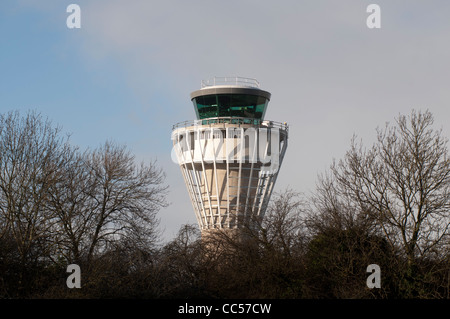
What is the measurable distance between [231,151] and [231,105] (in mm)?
3449

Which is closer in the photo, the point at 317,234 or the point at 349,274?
the point at 349,274

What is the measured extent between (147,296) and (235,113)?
25610 mm

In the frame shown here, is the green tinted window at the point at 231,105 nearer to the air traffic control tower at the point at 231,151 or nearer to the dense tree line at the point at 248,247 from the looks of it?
the air traffic control tower at the point at 231,151

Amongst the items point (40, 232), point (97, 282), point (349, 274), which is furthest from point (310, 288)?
point (40, 232)

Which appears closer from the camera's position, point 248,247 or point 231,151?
point 248,247

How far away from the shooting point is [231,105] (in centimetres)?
5041

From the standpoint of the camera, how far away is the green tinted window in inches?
1982

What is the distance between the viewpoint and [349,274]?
2623cm

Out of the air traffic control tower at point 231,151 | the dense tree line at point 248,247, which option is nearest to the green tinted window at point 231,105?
the air traffic control tower at point 231,151

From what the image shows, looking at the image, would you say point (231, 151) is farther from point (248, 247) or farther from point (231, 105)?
point (248, 247)

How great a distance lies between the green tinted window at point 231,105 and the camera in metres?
50.3

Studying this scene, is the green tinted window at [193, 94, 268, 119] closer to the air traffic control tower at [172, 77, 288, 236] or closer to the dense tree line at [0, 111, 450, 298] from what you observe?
the air traffic control tower at [172, 77, 288, 236]

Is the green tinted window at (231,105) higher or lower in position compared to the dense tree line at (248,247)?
higher
